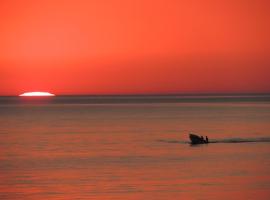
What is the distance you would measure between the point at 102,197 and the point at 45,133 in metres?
39.4

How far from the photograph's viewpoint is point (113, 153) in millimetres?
49219

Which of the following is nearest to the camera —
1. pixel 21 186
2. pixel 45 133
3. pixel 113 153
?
pixel 21 186

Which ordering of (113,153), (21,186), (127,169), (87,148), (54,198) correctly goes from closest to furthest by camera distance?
(54,198), (21,186), (127,169), (113,153), (87,148)

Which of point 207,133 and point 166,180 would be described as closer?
point 166,180

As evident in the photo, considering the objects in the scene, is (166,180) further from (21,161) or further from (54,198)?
(21,161)

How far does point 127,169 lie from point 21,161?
6.95 metres

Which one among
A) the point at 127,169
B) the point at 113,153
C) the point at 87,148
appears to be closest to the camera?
the point at 127,169

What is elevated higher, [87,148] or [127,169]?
[87,148]

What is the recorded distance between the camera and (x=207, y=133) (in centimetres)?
7156

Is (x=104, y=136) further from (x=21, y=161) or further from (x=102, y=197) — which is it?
(x=102, y=197)

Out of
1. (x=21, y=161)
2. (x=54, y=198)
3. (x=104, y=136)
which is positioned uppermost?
(x=104, y=136)

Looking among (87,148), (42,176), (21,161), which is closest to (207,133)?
(87,148)

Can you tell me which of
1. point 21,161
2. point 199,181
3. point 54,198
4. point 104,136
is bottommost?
point 54,198

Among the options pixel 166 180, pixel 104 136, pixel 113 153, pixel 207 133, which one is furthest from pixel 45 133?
pixel 166 180
